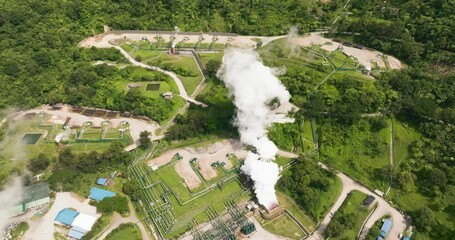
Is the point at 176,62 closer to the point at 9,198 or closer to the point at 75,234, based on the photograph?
the point at 9,198

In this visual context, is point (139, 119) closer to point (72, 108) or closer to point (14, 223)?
point (72, 108)

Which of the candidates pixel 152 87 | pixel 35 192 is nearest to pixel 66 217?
pixel 35 192

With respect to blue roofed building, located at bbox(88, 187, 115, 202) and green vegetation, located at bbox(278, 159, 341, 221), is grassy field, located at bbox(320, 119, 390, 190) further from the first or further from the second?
blue roofed building, located at bbox(88, 187, 115, 202)

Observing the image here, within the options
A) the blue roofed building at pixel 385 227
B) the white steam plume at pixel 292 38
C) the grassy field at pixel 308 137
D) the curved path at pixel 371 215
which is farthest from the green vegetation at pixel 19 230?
the white steam plume at pixel 292 38

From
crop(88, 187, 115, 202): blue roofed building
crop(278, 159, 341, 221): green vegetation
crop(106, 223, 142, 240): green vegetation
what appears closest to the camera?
crop(106, 223, 142, 240): green vegetation

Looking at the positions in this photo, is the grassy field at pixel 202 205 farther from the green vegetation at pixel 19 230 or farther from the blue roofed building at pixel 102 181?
the green vegetation at pixel 19 230

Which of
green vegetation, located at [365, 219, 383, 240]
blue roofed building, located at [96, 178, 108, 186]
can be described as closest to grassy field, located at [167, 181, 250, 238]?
blue roofed building, located at [96, 178, 108, 186]
